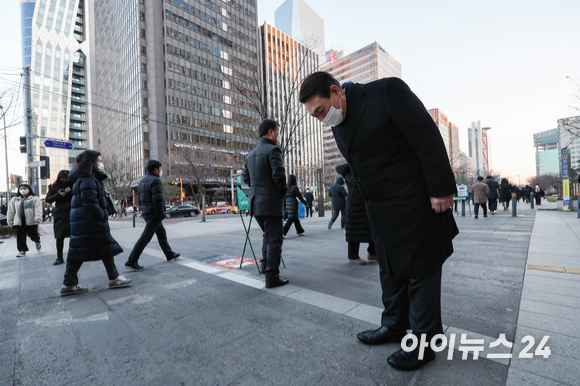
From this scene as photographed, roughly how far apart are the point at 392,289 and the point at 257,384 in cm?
103

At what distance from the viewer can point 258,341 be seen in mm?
2135

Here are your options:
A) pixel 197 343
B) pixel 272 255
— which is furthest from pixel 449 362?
pixel 272 255

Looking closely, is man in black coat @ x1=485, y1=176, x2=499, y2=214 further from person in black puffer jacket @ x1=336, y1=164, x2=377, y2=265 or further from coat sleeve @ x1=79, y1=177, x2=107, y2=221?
coat sleeve @ x1=79, y1=177, x2=107, y2=221

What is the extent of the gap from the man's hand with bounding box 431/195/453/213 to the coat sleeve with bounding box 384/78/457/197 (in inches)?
0.9

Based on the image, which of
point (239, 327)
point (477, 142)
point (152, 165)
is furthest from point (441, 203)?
point (477, 142)

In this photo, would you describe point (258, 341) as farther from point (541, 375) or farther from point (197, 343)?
point (541, 375)

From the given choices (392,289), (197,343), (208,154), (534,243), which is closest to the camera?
(392,289)

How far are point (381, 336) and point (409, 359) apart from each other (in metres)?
0.29

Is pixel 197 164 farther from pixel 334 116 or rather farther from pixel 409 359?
pixel 409 359

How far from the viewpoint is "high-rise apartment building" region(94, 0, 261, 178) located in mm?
51781

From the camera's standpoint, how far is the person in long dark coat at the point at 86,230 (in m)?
3.52

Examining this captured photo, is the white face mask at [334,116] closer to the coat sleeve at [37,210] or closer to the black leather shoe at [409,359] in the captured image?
the black leather shoe at [409,359]

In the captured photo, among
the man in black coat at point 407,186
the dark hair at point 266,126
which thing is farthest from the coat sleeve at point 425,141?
the dark hair at point 266,126

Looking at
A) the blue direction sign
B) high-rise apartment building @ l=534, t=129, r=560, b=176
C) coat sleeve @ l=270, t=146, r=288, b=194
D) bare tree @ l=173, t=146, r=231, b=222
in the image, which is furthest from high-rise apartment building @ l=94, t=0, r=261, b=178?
high-rise apartment building @ l=534, t=129, r=560, b=176
